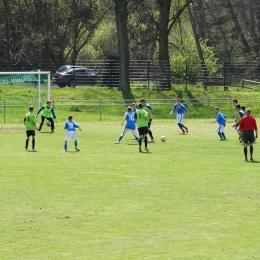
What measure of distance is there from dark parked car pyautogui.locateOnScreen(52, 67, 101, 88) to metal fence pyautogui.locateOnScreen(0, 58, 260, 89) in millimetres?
698

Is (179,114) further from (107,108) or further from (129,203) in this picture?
(129,203)

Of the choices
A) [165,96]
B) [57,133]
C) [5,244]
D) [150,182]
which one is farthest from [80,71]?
[5,244]

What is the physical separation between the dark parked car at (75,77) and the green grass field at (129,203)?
2579 centimetres

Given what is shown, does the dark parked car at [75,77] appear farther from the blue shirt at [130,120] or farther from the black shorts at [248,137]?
the black shorts at [248,137]

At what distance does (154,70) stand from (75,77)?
604 cm

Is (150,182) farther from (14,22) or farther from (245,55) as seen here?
(245,55)

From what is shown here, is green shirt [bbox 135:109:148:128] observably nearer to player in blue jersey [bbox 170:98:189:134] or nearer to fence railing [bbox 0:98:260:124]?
player in blue jersey [bbox 170:98:189:134]

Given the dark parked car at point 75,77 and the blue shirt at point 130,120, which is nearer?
the blue shirt at point 130,120

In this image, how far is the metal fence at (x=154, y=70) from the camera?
5788 cm

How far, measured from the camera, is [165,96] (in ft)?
181

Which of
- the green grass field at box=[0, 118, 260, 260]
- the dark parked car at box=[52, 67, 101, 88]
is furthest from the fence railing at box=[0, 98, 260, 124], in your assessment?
the green grass field at box=[0, 118, 260, 260]

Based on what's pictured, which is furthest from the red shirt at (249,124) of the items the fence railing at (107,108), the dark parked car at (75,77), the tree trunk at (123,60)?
the dark parked car at (75,77)

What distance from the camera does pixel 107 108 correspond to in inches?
2007

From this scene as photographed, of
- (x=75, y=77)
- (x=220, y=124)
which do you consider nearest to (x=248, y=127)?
(x=220, y=124)
